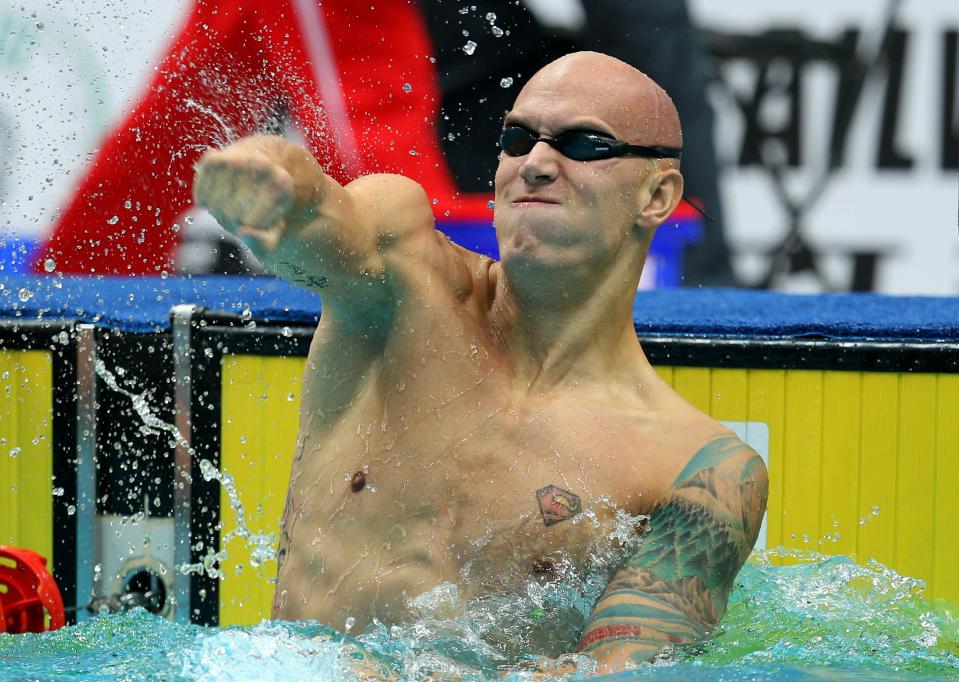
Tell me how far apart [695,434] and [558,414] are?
9.1 inches

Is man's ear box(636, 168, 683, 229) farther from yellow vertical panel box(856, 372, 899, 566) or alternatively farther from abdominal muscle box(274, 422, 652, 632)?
yellow vertical panel box(856, 372, 899, 566)

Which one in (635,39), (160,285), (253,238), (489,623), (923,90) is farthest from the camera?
(635,39)

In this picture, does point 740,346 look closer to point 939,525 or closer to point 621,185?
point 939,525

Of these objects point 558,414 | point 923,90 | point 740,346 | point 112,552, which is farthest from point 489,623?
point 923,90

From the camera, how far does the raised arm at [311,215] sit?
1580 mm

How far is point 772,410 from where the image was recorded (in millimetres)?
3100

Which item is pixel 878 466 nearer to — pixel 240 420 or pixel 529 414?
pixel 529 414

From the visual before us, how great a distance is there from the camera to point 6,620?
3.11 m

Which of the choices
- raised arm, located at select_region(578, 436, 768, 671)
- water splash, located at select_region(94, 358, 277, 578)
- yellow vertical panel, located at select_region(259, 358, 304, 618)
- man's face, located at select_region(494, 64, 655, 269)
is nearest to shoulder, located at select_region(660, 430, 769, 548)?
raised arm, located at select_region(578, 436, 768, 671)

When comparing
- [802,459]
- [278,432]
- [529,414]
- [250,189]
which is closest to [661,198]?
[529,414]

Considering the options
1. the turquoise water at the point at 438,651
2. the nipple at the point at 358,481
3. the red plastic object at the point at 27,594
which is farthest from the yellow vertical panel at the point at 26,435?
the nipple at the point at 358,481

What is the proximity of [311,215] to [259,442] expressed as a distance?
5.37ft

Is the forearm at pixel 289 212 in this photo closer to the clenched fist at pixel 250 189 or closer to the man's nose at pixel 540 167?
the clenched fist at pixel 250 189

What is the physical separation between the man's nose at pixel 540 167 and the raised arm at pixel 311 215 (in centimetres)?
20
